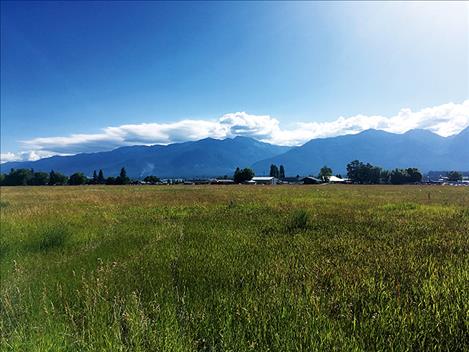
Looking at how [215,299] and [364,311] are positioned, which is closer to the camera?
[364,311]

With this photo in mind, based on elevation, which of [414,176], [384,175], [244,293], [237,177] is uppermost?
[384,175]

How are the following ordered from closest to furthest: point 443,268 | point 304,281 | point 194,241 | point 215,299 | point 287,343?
point 287,343, point 215,299, point 304,281, point 443,268, point 194,241

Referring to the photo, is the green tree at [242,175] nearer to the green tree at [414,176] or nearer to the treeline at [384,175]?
the treeline at [384,175]

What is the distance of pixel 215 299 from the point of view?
4656mm

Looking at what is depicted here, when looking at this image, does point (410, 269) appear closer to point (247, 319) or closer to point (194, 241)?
point (247, 319)

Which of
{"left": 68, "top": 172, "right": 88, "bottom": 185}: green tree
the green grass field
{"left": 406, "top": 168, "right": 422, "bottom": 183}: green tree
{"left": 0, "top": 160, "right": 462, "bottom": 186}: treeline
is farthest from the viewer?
{"left": 68, "top": 172, "right": 88, "bottom": 185}: green tree

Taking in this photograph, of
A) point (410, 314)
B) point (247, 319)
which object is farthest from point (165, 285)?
point (410, 314)

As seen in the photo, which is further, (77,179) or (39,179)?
(39,179)

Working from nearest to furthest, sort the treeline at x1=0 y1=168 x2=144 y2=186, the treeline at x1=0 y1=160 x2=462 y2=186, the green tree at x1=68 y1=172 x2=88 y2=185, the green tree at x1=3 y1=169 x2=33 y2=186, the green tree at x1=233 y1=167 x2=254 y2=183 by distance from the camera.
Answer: the treeline at x1=0 y1=160 x2=462 y2=186 < the green tree at x1=3 y1=169 x2=33 y2=186 < the treeline at x1=0 y1=168 x2=144 y2=186 < the green tree at x1=68 y1=172 x2=88 y2=185 < the green tree at x1=233 y1=167 x2=254 y2=183

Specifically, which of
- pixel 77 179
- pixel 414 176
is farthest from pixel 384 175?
pixel 77 179

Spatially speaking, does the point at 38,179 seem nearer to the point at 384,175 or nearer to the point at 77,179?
the point at 77,179

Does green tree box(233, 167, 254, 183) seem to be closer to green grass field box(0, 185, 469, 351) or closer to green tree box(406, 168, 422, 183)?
green tree box(406, 168, 422, 183)

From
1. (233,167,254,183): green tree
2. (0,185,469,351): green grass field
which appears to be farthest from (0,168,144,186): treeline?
(0,185,469,351): green grass field

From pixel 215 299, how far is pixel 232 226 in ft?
22.4
